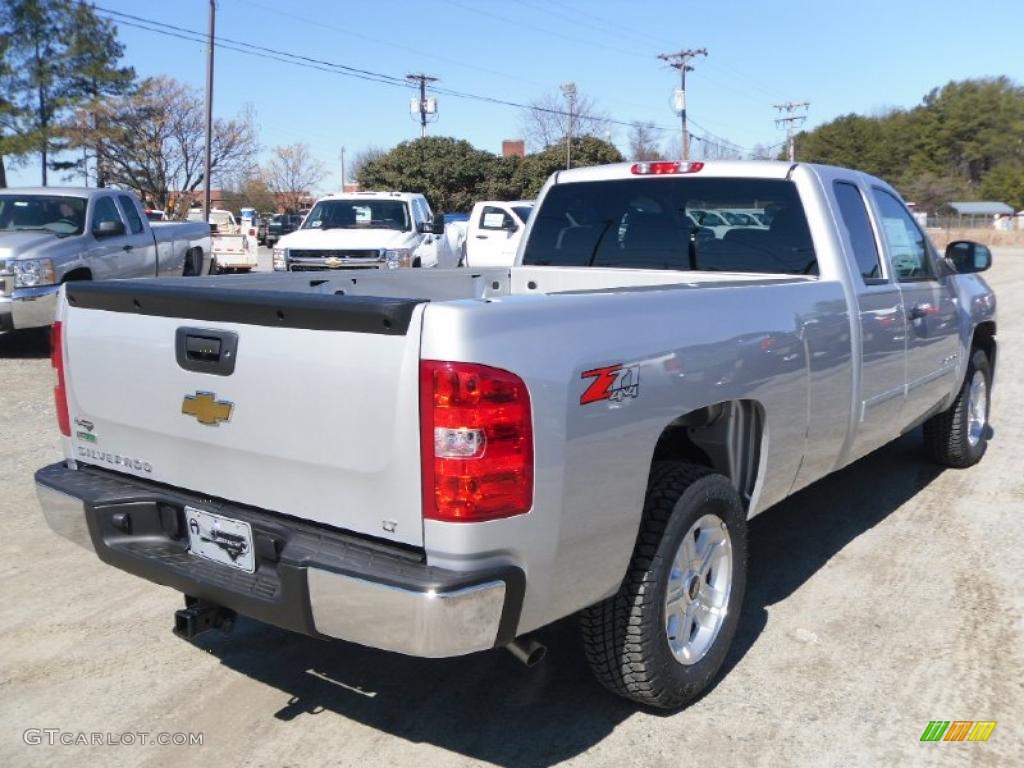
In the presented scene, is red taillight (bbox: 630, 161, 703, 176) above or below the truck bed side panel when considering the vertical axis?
above

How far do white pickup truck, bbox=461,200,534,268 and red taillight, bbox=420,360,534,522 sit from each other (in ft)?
59.3

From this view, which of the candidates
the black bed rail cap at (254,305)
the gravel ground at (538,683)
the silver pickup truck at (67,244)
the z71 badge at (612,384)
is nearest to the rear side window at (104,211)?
the silver pickup truck at (67,244)

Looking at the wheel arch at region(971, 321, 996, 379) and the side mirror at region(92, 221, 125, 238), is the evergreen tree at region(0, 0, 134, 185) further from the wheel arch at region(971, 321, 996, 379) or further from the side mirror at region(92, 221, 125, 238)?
the wheel arch at region(971, 321, 996, 379)

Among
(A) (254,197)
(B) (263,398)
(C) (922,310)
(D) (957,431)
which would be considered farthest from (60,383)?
(A) (254,197)

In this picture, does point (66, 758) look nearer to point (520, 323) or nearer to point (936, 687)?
point (520, 323)

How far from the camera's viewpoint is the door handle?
5039 mm

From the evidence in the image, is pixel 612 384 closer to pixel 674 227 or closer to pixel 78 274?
pixel 674 227

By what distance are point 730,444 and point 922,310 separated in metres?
2.14

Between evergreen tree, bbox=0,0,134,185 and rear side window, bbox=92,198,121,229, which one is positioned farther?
evergreen tree, bbox=0,0,134,185

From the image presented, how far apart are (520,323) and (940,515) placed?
4105 mm

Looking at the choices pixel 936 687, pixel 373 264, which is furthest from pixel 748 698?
pixel 373 264

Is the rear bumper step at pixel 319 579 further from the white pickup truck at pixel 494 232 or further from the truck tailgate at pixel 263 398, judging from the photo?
the white pickup truck at pixel 494 232

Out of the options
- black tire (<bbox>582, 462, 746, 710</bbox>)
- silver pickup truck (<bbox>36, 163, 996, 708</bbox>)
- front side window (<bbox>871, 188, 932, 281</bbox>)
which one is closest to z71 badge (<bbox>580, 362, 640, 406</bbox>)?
silver pickup truck (<bbox>36, 163, 996, 708</bbox>)

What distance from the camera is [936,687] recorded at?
11.8 ft
